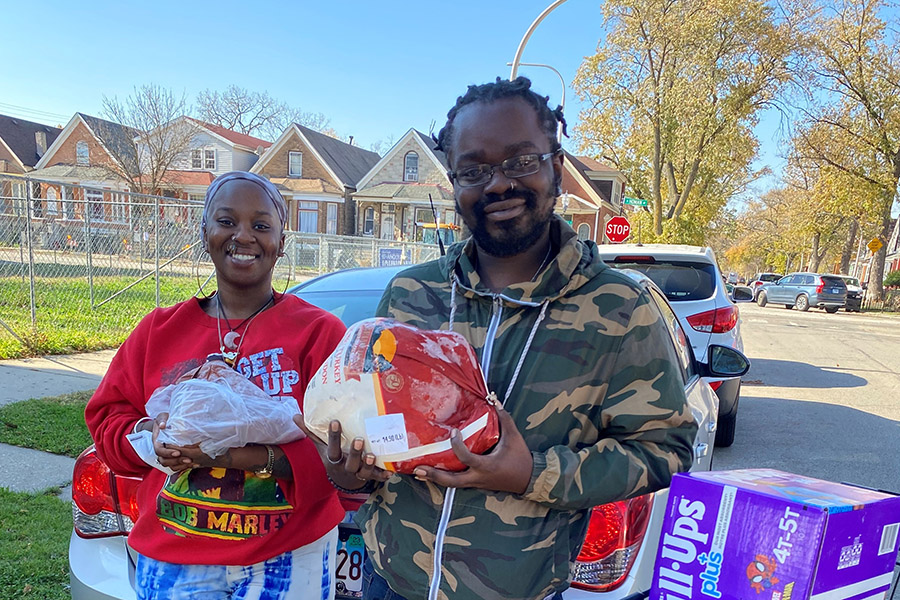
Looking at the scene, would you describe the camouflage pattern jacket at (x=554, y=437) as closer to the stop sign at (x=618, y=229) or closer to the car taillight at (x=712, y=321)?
the car taillight at (x=712, y=321)

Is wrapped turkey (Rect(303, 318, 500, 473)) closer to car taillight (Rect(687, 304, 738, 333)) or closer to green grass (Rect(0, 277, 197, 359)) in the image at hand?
car taillight (Rect(687, 304, 738, 333))

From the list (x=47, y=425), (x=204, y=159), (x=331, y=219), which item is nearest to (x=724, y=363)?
(x=47, y=425)

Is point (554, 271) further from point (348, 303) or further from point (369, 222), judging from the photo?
point (369, 222)

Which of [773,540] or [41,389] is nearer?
[773,540]

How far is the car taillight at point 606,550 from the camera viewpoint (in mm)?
1809

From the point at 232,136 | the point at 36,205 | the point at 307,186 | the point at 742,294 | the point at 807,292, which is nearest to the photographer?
the point at 742,294

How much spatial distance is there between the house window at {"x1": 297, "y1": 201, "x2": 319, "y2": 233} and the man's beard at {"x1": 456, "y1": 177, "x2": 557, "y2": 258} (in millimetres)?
33273

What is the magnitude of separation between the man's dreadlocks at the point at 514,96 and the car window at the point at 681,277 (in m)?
4.89

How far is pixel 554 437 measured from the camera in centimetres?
133

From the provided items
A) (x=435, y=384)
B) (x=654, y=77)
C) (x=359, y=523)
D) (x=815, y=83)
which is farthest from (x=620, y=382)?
(x=815, y=83)

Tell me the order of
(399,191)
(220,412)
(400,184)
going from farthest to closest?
(400,184) → (399,191) → (220,412)

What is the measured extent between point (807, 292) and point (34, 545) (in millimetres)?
28532

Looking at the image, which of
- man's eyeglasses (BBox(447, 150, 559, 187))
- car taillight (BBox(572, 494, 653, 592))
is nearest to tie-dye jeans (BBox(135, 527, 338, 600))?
car taillight (BBox(572, 494, 653, 592))

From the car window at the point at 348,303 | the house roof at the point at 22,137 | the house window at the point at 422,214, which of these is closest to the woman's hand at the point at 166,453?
the car window at the point at 348,303
